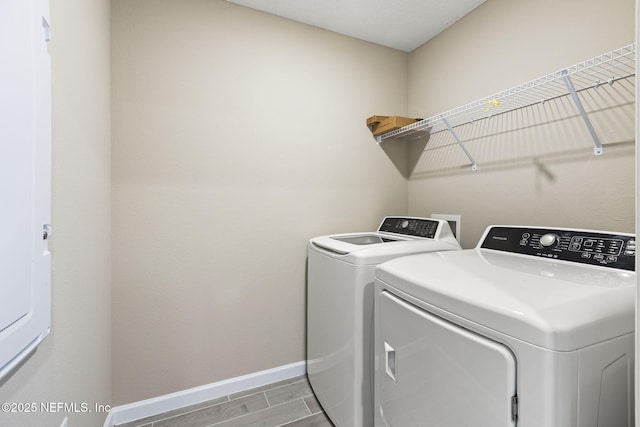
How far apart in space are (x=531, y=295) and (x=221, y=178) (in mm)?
1575

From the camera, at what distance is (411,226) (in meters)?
1.82

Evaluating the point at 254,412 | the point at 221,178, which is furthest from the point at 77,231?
the point at 254,412

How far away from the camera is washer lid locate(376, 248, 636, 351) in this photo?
587mm

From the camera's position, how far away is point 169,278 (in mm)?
1573

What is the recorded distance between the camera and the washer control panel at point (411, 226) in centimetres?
168

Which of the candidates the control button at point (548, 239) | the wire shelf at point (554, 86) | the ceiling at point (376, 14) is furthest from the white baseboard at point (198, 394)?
the ceiling at point (376, 14)

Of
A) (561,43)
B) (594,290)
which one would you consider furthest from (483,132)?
(594,290)

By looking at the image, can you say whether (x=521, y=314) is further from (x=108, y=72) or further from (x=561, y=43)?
(x=108, y=72)

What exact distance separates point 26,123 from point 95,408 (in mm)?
1254

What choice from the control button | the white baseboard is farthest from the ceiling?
the white baseboard

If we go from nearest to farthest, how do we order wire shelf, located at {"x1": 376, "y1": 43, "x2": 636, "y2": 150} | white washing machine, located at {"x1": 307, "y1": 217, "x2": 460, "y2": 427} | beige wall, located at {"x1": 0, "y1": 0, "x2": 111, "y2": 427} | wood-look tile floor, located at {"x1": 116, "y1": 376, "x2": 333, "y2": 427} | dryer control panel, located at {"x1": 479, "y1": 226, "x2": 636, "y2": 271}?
beige wall, located at {"x1": 0, "y1": 0, "x2": 111, "y2": 427} < dryer control panel, located at {"x1": 479, "y1": 226, "x2": 636, "y2": 271} < wire shelf, located at {"x1": 376, "y1": 43, "x2": 636, "y2": 150} < white washing machine, located at {"x1": 307, "y1": 217, "x2": 460, "y2": 427} < wood-look tile floor, located at {"x1": 116, "y1": 376, "x2": 333, "y2": 427}

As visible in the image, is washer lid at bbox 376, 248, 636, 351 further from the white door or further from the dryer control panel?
the white door

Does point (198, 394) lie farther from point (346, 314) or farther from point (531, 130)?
point (531, 130)

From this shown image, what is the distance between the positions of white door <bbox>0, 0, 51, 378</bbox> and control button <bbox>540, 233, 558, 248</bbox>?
68.1 inches
